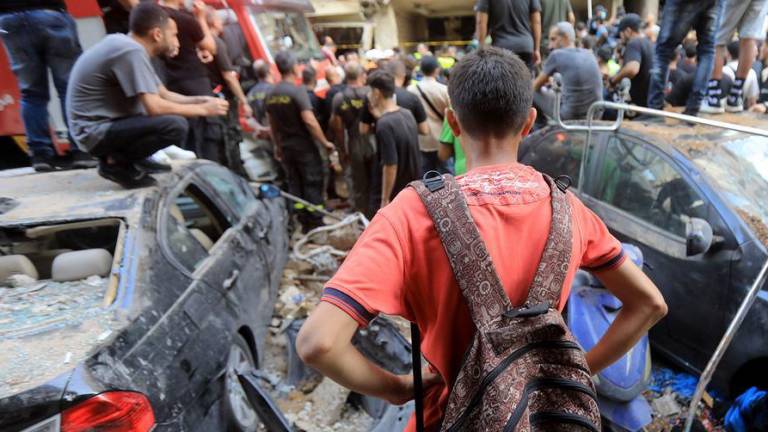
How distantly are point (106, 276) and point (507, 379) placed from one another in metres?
2.12

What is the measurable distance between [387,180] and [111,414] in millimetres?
3053

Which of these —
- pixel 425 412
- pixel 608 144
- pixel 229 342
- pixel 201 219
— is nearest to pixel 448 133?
pixel 608 144

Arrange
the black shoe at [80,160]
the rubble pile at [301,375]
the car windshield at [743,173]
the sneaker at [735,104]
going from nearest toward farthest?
the car windshield at [743,173]
the rubble pile at [301,375]
the black shoe at [80,160]
the sneaker at [735,104]

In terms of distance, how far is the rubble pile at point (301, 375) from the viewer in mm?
2973

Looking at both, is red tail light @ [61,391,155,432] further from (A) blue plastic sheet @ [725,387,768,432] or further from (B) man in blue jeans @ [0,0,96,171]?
(A) blue plastic sheet @ [725,387,768,432]

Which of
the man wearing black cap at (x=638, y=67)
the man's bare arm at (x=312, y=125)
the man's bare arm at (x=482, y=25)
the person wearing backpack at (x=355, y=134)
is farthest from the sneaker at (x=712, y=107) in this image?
the man's bare arm at (x=312, y=125)

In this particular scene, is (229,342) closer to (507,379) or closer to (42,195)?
(42,195)

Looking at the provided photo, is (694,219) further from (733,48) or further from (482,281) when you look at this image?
(733,48)

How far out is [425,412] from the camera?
131cm

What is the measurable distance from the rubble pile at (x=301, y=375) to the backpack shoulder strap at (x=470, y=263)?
2.07 m

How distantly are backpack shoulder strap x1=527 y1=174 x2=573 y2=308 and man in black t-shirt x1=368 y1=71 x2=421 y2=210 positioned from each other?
3.27m

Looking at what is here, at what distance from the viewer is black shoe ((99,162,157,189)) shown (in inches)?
113

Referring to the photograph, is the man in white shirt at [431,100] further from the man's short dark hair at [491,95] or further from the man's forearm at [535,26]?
the man's short dark hair at [491,95]

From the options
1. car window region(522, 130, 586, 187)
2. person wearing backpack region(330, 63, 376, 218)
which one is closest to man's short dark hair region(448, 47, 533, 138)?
car window region(522, 130, 586, 187)
